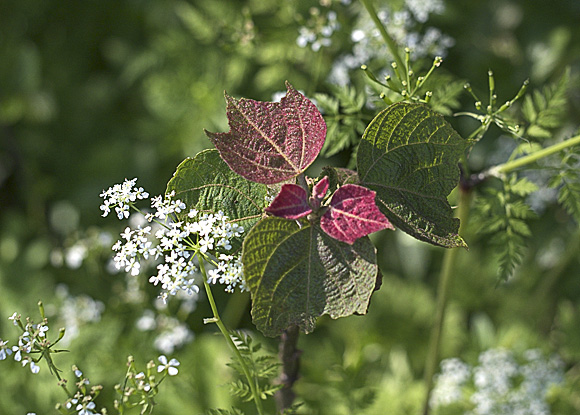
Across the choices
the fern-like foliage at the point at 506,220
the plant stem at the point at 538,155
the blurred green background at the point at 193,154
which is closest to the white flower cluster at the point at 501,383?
the blurred green background at the point at 193,154

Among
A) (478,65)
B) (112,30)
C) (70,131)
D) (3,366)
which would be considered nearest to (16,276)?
(3,366)

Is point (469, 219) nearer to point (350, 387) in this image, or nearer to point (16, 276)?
point (350, 387)

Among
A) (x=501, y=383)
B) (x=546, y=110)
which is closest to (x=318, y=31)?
(x=546, y=110)

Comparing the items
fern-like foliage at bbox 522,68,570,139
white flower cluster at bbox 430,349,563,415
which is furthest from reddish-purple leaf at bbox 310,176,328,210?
white flower cluster at bbox 430,349,563,415

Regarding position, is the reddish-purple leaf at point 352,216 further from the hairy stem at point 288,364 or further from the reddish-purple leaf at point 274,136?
the hairy stem at point 288,364

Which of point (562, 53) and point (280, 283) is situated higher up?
point (562, 53)

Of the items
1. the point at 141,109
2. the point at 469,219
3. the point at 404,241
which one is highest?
the point at 141,109
